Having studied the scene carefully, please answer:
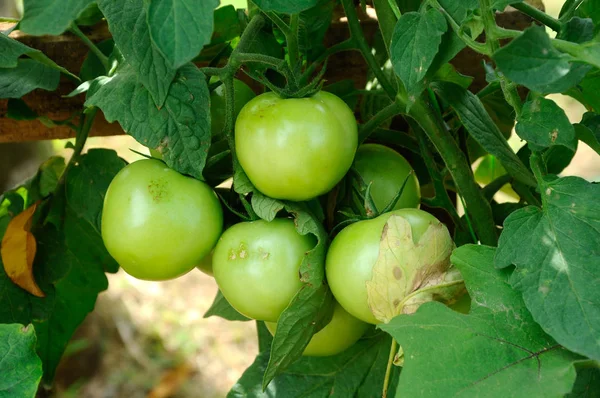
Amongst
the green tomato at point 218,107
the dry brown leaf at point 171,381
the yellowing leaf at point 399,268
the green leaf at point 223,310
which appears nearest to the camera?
the yellowing leaf at point 399,268

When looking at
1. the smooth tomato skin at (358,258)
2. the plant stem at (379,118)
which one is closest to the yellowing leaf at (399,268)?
the smooth tomato skin at (358,258)

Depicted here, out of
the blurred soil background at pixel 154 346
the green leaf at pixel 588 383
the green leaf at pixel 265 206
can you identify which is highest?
the green leaf at pixel 265 206

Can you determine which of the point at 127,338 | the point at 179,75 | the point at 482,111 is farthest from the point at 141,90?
the point at 127,338

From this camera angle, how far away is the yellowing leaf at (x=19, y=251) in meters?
0.68

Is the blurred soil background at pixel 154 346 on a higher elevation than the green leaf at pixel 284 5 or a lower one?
lower

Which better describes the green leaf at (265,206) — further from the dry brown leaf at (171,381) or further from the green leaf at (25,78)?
the dry brown leaf at (171,381)

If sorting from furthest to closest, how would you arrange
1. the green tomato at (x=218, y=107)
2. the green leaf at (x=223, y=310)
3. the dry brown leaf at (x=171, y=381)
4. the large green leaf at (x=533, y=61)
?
the dry brown leaf at (x=171, y=381) < the green leaf at (x=223, y=310) < the green tomato at (x=218, y=107) < the large green leaf at (x=533, y=61)

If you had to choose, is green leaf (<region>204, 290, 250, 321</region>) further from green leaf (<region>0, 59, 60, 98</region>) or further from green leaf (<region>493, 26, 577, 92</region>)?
green leaf (<region>493, 26, 577, 92</region>)

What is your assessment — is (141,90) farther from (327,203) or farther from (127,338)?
(127,338)

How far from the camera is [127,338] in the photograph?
6.33 ft

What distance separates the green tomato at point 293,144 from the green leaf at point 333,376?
0.76 ft

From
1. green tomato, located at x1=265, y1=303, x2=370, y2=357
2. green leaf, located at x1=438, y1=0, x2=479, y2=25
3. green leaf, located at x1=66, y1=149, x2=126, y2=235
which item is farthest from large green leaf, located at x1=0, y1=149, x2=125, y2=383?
green leaf, located at x1=438, y1=0, x2=479, y2=25

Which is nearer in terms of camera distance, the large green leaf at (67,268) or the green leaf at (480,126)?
the green leaf at (480,126)

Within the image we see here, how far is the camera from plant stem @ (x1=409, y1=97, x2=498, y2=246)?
0.58 m
